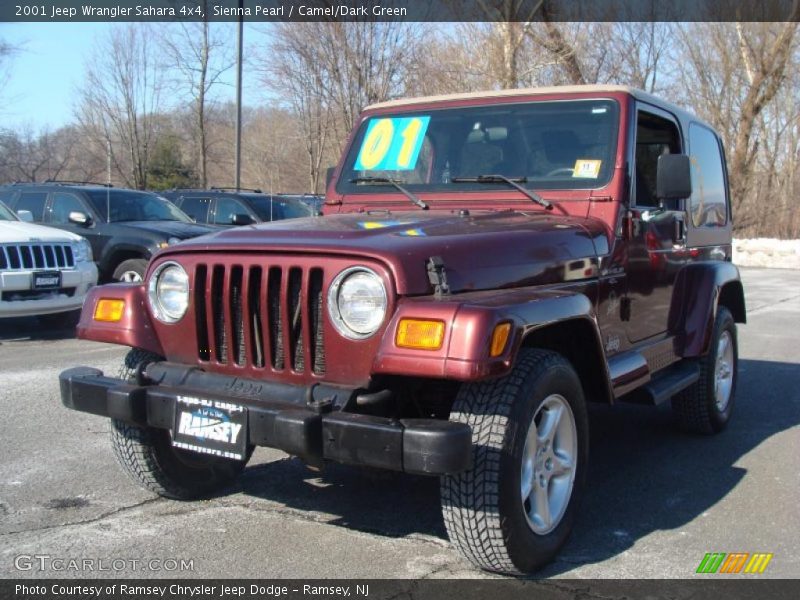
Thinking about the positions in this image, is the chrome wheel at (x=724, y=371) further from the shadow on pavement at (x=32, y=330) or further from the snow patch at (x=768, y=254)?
the snow patch at (x=768, y=254)

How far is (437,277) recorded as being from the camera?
3.20m

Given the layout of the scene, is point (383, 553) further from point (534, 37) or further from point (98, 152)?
point (98, 152)

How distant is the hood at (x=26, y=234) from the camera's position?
894 centimetres

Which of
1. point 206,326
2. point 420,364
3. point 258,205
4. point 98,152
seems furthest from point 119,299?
point 98,152

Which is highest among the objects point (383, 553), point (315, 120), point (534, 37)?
point (534, 37)

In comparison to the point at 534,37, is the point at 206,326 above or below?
below

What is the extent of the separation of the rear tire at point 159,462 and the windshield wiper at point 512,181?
1.86 meters

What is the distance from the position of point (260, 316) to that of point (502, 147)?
1.91m

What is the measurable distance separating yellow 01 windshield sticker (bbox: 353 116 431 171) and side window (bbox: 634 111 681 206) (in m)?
1.21

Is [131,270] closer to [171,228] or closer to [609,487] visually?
[171,228]

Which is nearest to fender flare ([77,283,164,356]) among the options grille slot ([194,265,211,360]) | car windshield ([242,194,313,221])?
grille slot ([194,265,211,360])

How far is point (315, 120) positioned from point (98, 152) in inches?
520

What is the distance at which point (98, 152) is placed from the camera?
31.7 meters
